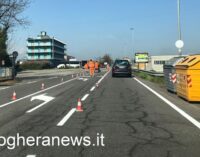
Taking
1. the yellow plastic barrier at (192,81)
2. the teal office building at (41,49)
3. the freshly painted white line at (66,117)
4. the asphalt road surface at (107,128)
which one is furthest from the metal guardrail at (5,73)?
the teal office building at (41,49)

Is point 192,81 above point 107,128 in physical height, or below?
above

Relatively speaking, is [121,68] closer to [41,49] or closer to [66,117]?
[66,117]

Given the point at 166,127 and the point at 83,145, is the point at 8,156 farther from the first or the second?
the point at 166,127

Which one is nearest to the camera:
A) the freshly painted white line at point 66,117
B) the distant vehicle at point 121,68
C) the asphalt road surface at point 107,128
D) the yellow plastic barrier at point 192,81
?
the asphalt road surface at point 107,128

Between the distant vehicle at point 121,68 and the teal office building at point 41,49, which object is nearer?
the distant vehicle at point 121,68

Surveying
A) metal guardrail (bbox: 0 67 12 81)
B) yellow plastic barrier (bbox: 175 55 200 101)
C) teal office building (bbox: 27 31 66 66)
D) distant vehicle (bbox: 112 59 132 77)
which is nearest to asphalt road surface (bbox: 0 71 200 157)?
yellow plastic barrier (bbox: 175 55 200 101)

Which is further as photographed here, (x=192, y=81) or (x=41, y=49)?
(x=41, y=49)

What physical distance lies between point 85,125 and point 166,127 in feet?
6.31

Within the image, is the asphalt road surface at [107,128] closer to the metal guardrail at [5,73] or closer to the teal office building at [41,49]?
the metal guardrail at [5,73]

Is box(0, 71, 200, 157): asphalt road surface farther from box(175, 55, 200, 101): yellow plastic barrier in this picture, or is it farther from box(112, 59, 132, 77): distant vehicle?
box(112, 59, 132, 77): distant vehicle

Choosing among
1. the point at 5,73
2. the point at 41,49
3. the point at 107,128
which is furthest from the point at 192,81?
the point at 41,49

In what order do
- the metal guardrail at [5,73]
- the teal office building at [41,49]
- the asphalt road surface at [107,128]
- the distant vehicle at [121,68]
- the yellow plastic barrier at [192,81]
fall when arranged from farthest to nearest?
the teal office building at [41,49] → the metal guardrail at [5,73] → the distant vehicle at [121,68] → the yellow plastic barrier at [192,81] → the asphalt road surface at [107,128]

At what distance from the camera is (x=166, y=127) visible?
980 cm

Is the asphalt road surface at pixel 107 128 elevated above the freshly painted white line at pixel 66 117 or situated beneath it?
situated beneath
